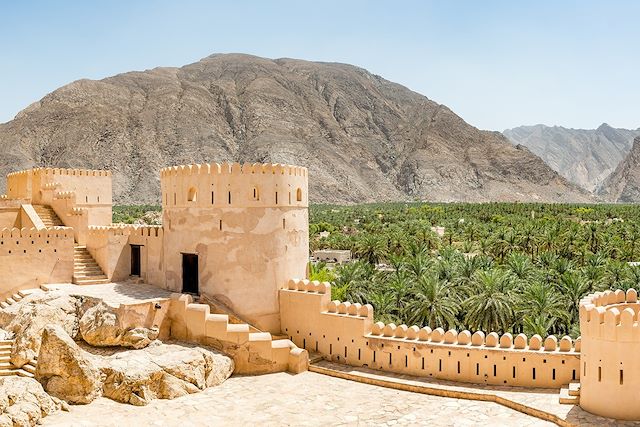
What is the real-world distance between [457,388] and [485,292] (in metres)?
8.45

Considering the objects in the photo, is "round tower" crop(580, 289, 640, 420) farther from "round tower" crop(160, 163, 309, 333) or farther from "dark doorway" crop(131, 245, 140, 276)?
"dark doorway" crop(131, 245, 140, 276)

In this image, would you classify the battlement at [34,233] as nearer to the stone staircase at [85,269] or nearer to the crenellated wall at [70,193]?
the stone staircase at [85,269]

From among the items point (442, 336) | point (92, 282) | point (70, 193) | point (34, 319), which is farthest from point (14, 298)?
point (442, 336)

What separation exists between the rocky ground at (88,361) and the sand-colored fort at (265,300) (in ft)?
1.68

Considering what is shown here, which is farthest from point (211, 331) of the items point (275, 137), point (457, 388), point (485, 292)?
point (275, 137)

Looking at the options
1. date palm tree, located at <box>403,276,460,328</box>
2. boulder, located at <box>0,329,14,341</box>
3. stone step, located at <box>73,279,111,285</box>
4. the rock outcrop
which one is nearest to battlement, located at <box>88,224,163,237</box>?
stone step, located at <box>73,279,111,285</box>

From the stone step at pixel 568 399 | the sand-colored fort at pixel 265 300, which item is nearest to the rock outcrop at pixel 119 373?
the sand-colored fort at pixel 265 300

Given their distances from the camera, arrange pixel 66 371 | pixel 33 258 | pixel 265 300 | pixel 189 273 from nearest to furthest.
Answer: pixel 66 371, pixel 265 300, pixel 189 273, pixel 33 258

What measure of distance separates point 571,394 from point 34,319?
36.5 ft

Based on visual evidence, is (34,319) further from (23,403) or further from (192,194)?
(192,194)

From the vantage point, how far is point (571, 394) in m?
11.6

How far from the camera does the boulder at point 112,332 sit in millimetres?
13625

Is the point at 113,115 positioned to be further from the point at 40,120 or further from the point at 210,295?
the point at 210,295

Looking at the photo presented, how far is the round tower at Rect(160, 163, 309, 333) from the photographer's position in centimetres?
1530
